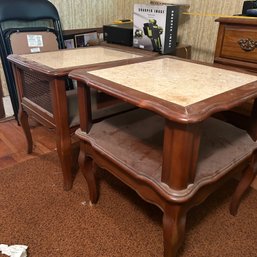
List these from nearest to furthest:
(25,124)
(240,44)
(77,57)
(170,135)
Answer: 1. (170,135)
2. (240,44)
3. (77,57)
4. (25,124)

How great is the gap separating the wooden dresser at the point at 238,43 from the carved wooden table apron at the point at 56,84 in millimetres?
395

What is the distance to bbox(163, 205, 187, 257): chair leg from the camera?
2.31 feet

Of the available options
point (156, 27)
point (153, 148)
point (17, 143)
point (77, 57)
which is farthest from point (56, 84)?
point (17, 143)

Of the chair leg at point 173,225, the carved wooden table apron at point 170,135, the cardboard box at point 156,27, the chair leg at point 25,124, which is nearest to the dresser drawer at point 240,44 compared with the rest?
the carved wooden table apron at point 170,135

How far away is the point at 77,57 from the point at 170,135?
815 mm

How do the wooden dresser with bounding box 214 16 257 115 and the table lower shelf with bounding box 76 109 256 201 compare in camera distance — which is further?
the wooden dresser with bounding box 214 16 257 115

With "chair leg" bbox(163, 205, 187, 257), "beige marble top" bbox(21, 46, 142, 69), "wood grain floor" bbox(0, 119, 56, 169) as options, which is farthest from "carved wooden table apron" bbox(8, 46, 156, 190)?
"chair leg" bbox(163, 205, 187, 257)

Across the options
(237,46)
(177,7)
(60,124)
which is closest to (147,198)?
(60,124)

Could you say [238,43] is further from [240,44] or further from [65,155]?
[65,155]

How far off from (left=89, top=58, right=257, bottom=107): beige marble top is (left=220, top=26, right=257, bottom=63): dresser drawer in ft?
0.81

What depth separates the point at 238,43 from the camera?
1124 millimetres

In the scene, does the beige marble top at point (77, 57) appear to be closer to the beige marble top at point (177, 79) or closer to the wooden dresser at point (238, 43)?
the beige marble top at point (177, 79)

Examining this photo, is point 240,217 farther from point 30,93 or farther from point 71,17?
point 71,17

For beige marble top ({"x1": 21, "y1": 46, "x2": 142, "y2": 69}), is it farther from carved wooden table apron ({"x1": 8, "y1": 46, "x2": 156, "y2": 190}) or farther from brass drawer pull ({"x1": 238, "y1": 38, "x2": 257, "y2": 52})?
brass drawer pull ({"x1": 238, "y1": 38, "x2": 257, "y2": 52})
